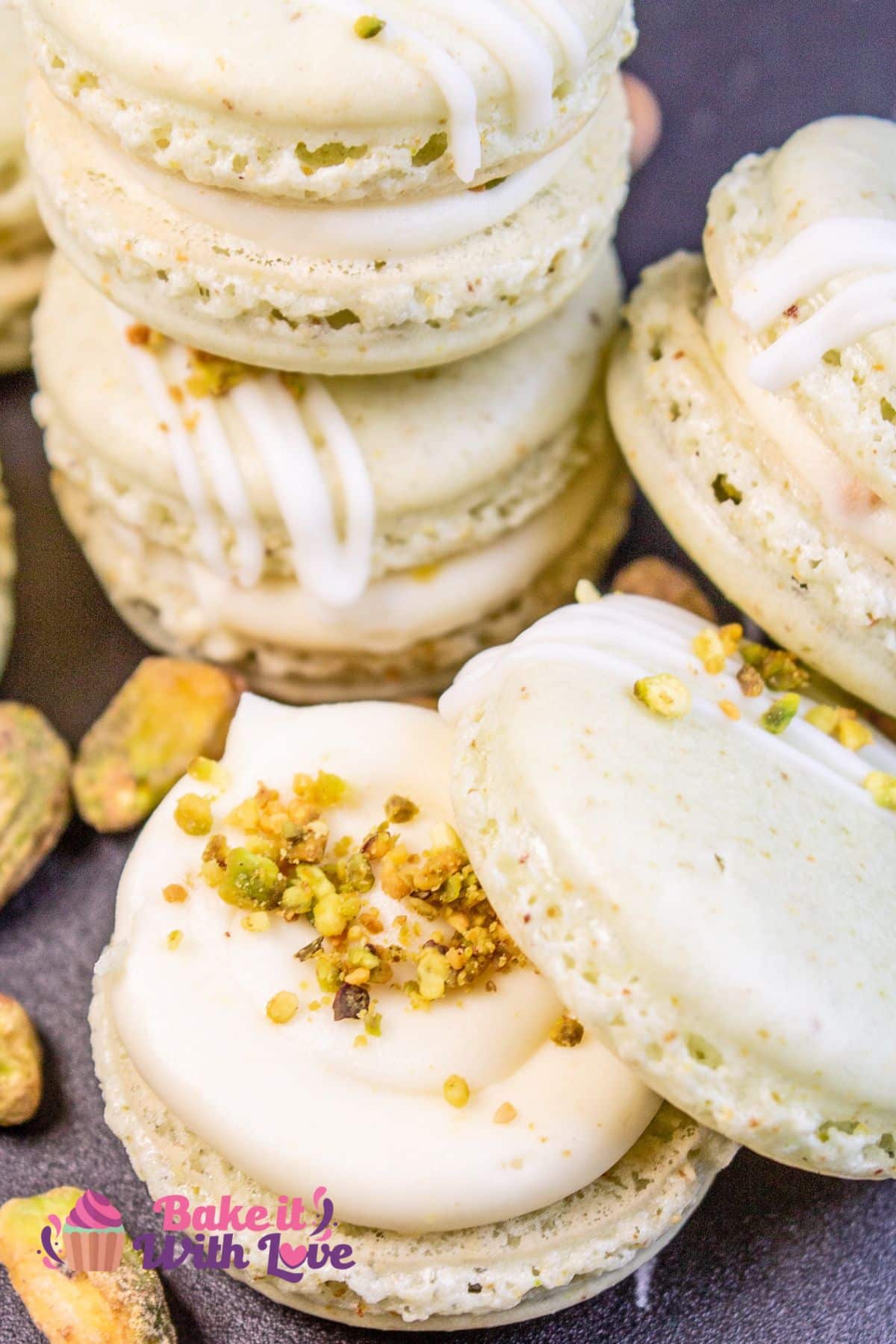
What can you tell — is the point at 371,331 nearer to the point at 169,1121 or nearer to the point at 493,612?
the point at 493,612

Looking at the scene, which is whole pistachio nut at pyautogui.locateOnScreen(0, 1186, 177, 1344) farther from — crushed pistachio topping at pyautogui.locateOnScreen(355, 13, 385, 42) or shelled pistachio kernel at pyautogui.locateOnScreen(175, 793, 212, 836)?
crushed pistachio topping at pyautogui.locateOnScreen(355, 13, 385, 42)

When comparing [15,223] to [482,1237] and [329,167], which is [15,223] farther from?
[482,1237]

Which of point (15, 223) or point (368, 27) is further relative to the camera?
point (15, 223)

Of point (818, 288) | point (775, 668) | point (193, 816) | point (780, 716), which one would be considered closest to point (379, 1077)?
point (193, 816)

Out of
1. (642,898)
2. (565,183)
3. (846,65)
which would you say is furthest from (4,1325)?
(846,65)

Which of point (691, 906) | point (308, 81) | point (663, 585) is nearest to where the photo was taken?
point (691, 906)
